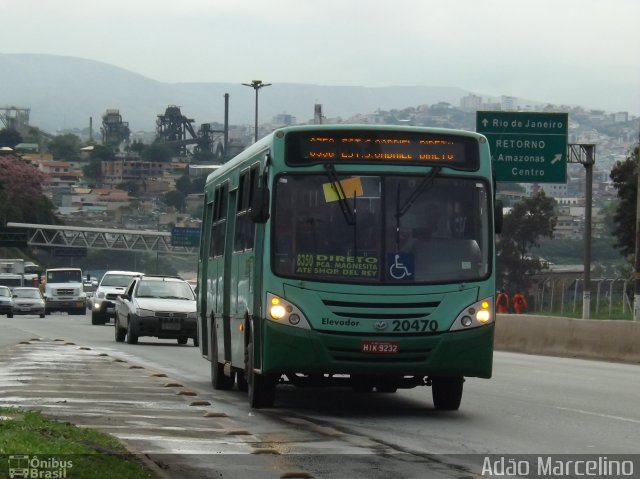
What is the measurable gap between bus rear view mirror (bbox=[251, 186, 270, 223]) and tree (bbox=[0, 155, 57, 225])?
141 meters

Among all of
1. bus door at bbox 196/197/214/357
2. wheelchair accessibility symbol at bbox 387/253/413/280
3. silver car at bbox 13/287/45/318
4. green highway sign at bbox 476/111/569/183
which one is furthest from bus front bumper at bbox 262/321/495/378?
silver car at bbox 13/287/45/318

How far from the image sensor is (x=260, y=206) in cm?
1592

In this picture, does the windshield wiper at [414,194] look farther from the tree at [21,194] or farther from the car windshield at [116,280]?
the tree at [21,194]

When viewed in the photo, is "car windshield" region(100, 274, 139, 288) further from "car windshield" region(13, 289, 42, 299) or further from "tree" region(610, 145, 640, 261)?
"tree" region(610, 145, 640, 261)

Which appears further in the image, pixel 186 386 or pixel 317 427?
pixel 186 386

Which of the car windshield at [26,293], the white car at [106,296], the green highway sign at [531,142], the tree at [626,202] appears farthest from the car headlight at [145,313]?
the tree at [626,202]

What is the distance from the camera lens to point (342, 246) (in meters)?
16.0

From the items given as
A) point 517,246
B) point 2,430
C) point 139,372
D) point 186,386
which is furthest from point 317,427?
point 517,246

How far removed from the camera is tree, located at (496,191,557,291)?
94.6 metres

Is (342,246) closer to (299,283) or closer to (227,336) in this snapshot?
(299,283)

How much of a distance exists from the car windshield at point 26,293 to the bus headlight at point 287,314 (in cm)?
5592

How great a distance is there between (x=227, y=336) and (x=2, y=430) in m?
7.15

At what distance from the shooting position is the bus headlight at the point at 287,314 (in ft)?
51.9

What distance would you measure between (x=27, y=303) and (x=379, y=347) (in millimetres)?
55684
